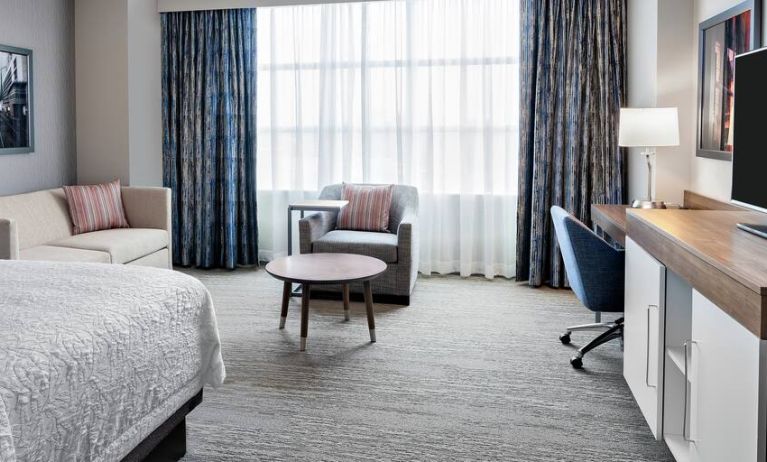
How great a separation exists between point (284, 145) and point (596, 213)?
2997 mm

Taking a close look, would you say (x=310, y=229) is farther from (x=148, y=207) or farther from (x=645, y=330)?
(x=645, y=330)

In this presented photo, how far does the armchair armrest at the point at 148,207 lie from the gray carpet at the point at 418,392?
3.83 feet

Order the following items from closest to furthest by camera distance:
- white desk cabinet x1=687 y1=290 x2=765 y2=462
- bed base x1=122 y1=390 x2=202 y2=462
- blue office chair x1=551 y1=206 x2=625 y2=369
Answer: white desk cabinet x1=687 y1=290 x2=765 y2=462, bed base x1=122 y1=390 x2=202 y2=462, blue office chair x1=551 y1=206 x2=625 y2=369

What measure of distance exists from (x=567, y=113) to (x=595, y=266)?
7.34 ft

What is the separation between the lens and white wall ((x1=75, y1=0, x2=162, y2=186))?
5387mm

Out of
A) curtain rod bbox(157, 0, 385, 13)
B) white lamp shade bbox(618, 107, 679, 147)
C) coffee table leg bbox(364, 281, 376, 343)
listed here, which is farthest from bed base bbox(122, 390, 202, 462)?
curtain rod bbox(157, 0, 385, 13)

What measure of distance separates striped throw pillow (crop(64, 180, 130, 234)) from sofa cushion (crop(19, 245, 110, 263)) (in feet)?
1.72

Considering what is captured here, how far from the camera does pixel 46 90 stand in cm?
514

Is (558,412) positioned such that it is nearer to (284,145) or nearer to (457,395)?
(457,395)

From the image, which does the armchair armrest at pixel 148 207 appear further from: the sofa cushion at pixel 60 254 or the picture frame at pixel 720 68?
the picture frame at pixel 720 68

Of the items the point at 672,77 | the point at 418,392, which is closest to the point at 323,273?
the point at 418,392

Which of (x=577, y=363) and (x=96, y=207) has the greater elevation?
(x=96, y=207)

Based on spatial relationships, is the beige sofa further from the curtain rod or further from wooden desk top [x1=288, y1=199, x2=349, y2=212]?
the curtain rod

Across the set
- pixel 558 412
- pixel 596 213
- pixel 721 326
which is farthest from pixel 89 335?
pixel 596 213
